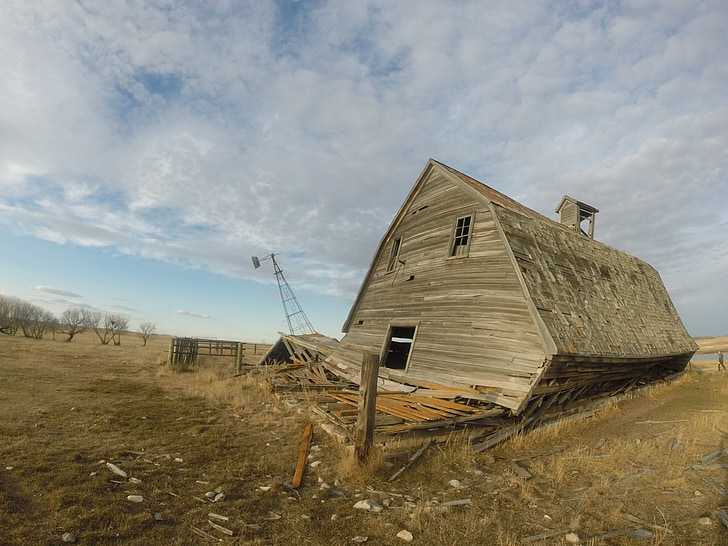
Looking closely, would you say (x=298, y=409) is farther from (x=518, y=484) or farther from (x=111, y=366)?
(x=111, y=366)

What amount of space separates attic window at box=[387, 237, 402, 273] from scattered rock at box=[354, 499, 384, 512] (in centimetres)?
1030

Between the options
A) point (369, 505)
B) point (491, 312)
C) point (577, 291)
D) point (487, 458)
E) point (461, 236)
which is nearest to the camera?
point (369, 505)

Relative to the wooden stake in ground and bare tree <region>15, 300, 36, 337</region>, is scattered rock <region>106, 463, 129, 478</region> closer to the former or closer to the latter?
the wooden stake in ground

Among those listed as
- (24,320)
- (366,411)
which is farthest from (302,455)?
(24,320)

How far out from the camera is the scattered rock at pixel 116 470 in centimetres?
586

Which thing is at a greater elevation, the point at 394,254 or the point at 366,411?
the point at 394,254

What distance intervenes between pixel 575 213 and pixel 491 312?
46.3 feet

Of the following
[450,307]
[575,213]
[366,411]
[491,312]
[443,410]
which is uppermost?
[575,213]

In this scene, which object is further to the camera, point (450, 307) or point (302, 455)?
point (450, 307)

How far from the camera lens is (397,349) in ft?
60.6

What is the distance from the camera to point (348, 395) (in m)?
10.6

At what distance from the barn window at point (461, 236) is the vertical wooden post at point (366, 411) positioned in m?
6.55

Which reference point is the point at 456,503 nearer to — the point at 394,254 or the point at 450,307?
the point at 450,307

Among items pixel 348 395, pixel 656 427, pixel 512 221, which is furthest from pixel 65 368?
pixel 656 427
